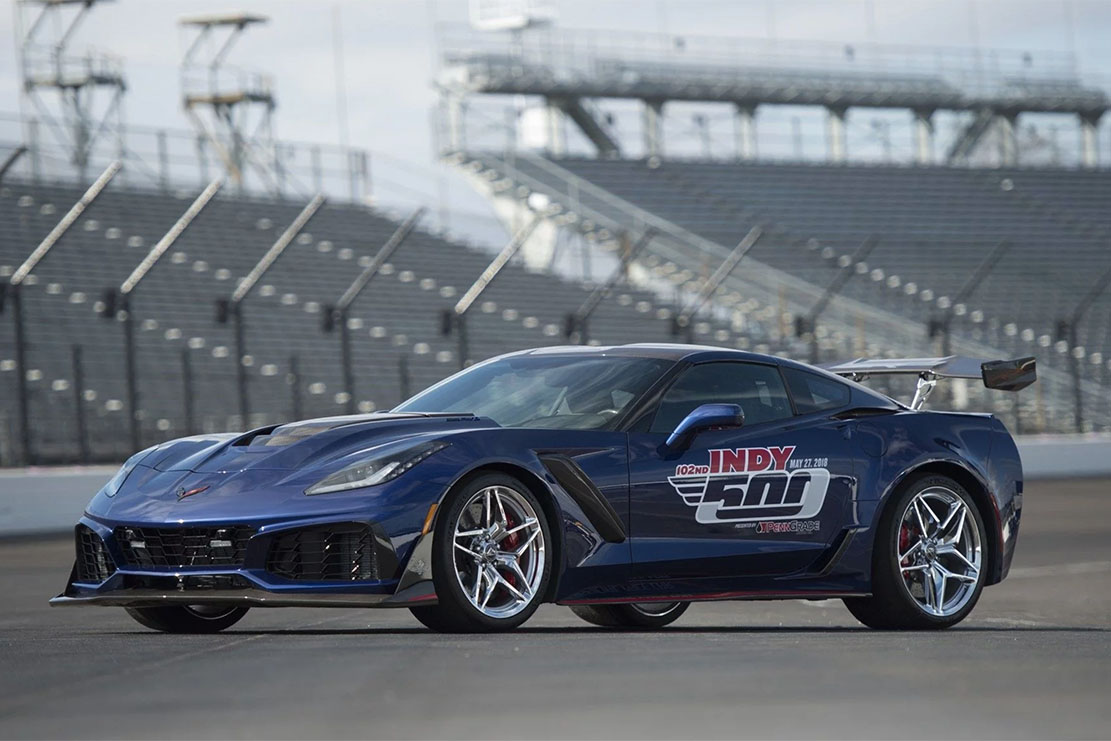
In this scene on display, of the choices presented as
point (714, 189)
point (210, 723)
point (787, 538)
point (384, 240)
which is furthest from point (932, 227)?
→ point (210, 723)

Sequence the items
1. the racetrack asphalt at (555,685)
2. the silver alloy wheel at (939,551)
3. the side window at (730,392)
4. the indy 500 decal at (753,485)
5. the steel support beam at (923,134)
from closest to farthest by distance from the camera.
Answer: the racetrack asphalt at (555,685) → the indy 500 decal at (753,485) → the side window at (730,392) → the silver alloy wheel at (939,551) → the steel support beam at (923,134)

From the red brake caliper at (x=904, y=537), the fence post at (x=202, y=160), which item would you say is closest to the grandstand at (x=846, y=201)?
the fence post at (x=202, y=160)

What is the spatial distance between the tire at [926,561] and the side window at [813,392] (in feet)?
1.61

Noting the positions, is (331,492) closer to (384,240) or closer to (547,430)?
(547,430)

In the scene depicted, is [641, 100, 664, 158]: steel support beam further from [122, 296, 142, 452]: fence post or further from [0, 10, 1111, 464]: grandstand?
[122, 296, 142, 452]: fence post

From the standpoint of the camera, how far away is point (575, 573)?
691 cm

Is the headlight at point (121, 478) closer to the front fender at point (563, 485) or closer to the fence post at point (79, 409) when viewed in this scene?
the front fender at point (563, 485)

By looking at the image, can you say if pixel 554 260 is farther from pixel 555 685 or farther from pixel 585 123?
pixel 555 685

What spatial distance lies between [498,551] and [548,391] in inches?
40.4

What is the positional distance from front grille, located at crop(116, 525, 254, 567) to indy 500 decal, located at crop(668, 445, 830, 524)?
1.74m

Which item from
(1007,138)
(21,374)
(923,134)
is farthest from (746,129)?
(21,374)

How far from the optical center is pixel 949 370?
869cm

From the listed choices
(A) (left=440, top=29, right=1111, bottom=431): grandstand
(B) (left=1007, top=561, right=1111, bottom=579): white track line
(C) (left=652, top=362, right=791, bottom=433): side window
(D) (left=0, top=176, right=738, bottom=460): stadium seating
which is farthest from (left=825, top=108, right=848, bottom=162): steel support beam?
(C) (left=652, top=362, right=791, bottom=433): side window

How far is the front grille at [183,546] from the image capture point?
6.57 meters
